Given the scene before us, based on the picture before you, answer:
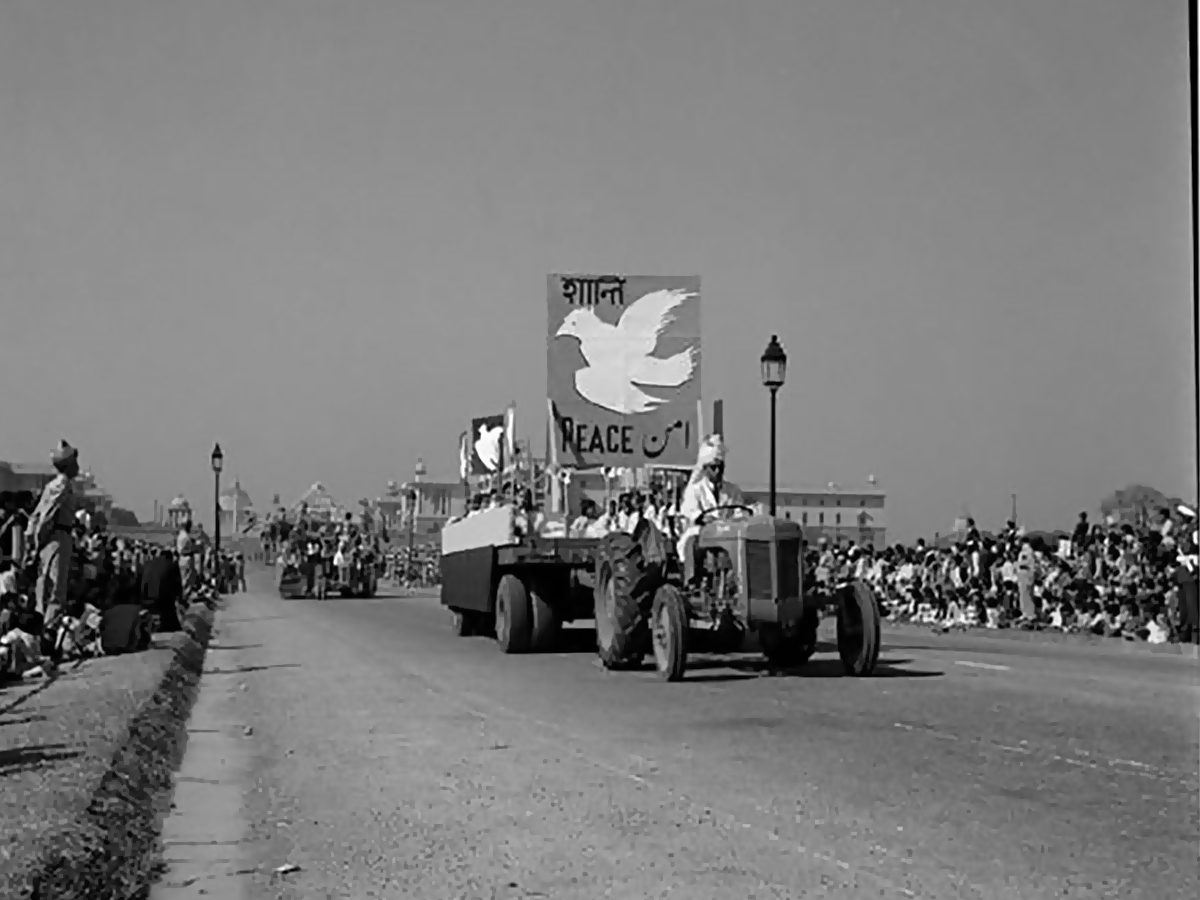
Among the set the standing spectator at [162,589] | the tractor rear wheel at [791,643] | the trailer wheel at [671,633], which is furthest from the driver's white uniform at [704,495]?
the standing spectator at [162,589]

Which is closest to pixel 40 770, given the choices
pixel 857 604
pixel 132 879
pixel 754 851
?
pixel 132 879

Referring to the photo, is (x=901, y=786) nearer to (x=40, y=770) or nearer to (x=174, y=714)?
(x=40, y=770)

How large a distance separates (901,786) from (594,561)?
10.1 meters

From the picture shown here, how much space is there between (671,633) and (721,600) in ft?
1.87

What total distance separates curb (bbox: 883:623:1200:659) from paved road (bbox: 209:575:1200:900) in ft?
22.5

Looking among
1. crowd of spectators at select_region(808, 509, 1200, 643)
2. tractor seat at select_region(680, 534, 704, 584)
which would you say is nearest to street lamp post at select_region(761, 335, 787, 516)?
crowd of spectators at select_region(808, 509, 1200, 643)

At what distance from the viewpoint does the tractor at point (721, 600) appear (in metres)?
14.5

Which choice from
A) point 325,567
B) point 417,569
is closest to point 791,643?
point 325,567

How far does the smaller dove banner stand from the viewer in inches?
968

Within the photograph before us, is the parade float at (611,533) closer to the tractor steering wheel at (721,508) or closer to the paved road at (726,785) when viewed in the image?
the tractor steering wheel at (721,508)

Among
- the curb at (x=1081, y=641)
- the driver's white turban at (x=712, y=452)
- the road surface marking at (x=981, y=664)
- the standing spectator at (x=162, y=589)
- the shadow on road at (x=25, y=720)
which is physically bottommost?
the curb at (x=1081, y=641)

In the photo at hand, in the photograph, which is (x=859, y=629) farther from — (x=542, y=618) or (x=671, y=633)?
(x=542, y=618)

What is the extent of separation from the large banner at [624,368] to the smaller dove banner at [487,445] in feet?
16.1

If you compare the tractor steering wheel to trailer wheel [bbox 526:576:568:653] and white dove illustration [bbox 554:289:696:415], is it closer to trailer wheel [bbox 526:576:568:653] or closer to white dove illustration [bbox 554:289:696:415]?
white dove illustration [bbox 554:289:696:415]
